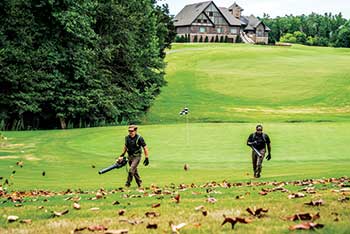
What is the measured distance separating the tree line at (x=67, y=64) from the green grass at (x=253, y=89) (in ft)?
23.2

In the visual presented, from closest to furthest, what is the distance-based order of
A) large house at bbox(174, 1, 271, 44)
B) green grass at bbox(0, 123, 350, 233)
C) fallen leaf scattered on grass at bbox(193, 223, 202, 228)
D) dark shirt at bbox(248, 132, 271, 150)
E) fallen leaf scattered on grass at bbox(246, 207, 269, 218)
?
fallen leaf scattered on grass at bbox(193, 223, 202, 228) < fallen leaf scattered on grass at bbox(246, 207, 269, 218) < green grass at bbox(0, 123, 350, 233) < dark shirt at bbox(248, 132, 271, 150) < large house at bbox(174, 1, 271, 44)

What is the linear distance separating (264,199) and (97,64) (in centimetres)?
3705

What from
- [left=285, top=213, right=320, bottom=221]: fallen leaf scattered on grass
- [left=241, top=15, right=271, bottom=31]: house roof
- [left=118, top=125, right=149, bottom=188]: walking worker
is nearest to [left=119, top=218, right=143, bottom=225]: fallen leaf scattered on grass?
[left=285, top=213, right=320, bottom=221]: fallen leaf scattered on grass

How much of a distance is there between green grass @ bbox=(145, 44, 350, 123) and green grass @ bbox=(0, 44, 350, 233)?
0.44 feet

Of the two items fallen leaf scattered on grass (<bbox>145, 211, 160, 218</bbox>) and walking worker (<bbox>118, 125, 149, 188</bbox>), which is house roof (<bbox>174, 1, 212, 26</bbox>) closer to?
walking worker (<bbox>118, 125, 149, 188</bbox>)

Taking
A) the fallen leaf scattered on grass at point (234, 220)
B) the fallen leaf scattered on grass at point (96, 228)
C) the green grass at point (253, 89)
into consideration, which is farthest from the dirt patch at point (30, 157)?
the green grass at point (253, 89)

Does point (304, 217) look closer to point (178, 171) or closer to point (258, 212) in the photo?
point (258, 212)

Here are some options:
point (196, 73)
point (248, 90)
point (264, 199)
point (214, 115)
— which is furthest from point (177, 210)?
point (196, 73)

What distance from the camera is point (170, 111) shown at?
195 ft

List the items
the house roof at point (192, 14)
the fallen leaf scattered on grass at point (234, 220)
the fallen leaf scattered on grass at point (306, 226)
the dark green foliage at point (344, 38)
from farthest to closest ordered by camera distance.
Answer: the dark green foliage at point (344, 38)
the house roof at point (192, 14)
the fallen leaf scattered on grass at point (234, 220)
the fallen leaf scattered on grass at point (306, 226)

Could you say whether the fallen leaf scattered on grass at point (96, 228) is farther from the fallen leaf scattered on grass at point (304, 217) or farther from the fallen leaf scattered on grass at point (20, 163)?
the fallen leaf scattered on grass at point (20, 163)

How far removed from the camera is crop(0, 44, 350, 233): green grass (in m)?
8.61

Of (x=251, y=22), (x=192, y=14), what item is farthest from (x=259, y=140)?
(x=251, y=22)

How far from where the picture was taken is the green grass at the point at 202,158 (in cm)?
861
